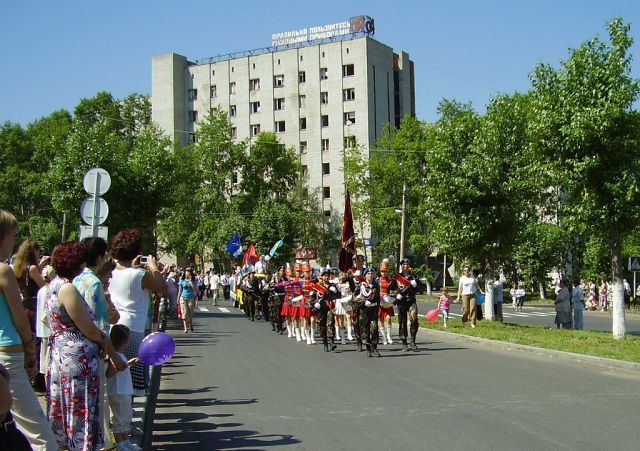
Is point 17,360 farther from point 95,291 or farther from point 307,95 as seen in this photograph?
point 307,95

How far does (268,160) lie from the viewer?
7938 centimetres

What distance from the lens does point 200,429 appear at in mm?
9094

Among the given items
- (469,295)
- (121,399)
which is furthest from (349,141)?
(121,399)

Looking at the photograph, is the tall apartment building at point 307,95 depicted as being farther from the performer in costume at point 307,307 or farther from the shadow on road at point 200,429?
the shadow on road at point 200,429

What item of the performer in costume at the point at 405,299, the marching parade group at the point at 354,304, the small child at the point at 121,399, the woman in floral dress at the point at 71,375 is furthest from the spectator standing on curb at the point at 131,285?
the performer in costume at the point at 405,299

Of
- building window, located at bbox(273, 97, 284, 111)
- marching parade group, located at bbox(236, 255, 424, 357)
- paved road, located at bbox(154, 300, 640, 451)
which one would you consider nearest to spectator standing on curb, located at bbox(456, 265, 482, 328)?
marching parade group, located at bbox(236, 255, 424, 357)

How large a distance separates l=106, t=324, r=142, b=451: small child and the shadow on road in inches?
33.6

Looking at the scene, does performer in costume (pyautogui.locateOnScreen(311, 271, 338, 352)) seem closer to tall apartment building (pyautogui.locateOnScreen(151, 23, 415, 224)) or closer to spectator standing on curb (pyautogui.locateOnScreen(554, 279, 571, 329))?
spectator standing on curb (pyautogui.locateOnScreen(554, 279, 571, 329))

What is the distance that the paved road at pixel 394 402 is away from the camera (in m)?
8.17

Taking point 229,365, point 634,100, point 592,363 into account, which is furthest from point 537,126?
point 229,365

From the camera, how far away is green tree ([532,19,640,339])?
19.4 metres

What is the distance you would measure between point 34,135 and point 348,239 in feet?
189

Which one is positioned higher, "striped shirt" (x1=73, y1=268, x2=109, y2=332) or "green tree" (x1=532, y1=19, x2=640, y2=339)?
"green tree" (x1=532, y1=19, x2=640, y2=339)

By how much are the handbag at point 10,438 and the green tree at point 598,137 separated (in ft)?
56.6
